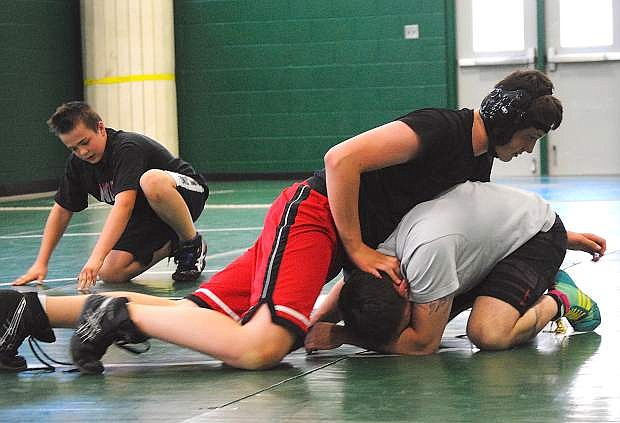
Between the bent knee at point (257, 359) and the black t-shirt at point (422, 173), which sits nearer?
the bent knee at point (257, 359)

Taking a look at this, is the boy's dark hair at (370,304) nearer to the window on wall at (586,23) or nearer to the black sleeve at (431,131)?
the black sleeve at (431,131)

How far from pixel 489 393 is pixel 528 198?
904 millimetres

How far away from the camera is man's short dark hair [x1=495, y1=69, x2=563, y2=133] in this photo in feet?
10.4

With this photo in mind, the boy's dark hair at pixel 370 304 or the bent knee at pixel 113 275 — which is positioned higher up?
the boy's dark hair at pixel 370 304

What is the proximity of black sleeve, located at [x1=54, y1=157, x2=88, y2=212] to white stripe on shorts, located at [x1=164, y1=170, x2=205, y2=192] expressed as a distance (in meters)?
0.38

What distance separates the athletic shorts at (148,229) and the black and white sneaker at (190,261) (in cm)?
13

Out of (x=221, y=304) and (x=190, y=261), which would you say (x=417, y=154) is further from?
(x=190, y=261)

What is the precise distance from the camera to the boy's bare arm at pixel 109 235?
4202 millimetres

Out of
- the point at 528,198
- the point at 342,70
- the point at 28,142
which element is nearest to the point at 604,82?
the point at 342,70

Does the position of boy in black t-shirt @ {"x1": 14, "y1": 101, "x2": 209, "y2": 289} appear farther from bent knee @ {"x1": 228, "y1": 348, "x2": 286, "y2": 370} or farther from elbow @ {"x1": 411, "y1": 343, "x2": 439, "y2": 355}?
elbow @ {"x1": 411, "y1": 343, "x2": 439, "y2": 355}

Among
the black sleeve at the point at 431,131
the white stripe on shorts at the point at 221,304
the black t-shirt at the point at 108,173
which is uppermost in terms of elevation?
the black sleeve at the point at 431,131

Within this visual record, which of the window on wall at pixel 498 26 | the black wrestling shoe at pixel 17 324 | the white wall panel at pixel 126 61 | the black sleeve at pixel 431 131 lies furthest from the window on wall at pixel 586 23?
the black wrestling shoe at pixel 17 324

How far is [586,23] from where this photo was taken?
11.9m

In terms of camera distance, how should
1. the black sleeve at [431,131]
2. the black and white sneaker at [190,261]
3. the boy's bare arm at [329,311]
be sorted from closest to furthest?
the black sleeve at [431,131] → the boy's bare arm at [329,311] → the black and white sneaker at [190,261]
